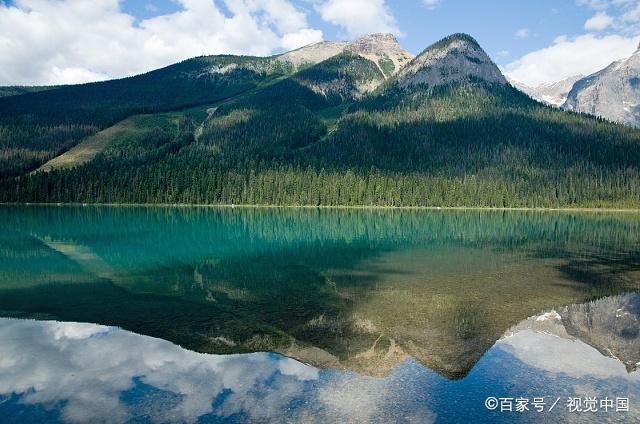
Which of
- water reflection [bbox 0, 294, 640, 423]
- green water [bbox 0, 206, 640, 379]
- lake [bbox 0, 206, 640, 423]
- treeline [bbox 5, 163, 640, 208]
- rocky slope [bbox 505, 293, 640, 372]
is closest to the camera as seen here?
water reflection [bbox 0, 294, 640, 423]

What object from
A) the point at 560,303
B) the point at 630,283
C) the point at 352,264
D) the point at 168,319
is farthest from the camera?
the point at 352,264

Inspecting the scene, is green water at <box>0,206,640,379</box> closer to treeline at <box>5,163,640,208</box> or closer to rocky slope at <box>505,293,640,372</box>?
rocky slope at <box>505,293,640,372</box>

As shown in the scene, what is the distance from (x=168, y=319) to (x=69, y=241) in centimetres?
4208

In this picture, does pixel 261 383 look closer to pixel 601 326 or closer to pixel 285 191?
pixel 601 326

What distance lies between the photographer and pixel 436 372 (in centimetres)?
1795

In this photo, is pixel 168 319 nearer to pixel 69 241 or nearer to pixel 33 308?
pixel 33 308

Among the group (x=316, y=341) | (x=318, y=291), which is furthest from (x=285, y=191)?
(x=316, y=341)

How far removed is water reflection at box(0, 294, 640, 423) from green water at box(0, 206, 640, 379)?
3.47ft

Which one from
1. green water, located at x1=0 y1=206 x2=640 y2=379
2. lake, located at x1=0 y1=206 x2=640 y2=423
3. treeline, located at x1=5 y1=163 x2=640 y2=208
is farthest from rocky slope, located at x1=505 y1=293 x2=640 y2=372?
treeline, located at x1=5 y1=163 x2=640 y2=208

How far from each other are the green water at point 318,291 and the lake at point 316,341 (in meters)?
0.15

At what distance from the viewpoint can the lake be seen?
49.5ft

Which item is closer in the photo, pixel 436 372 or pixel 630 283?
pixel 436 372

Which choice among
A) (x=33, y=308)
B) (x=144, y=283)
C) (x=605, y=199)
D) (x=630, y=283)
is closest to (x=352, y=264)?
(x=144, y=283)

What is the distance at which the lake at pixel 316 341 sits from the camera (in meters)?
15.1
